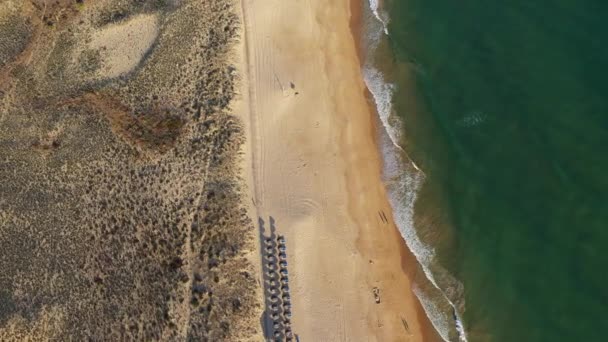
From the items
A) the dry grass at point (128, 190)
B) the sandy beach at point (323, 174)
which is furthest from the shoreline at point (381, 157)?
the dry grass at point (128, 190)

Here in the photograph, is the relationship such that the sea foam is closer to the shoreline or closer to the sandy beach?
the shoreline

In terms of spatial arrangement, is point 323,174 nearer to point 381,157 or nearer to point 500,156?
point 381,157

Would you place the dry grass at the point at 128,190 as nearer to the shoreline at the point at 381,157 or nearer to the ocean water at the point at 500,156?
the shoreline at the point at 381,157

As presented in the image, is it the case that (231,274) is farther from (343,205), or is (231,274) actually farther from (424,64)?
(424,64)

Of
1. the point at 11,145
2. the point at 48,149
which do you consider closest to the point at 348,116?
the point at 48,149

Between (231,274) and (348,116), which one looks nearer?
(231,274)

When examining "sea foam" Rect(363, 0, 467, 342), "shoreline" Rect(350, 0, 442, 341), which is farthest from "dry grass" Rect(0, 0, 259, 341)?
"sea foam" Rect(363, 0, 467, 342)

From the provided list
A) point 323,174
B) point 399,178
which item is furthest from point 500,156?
point 323,174
